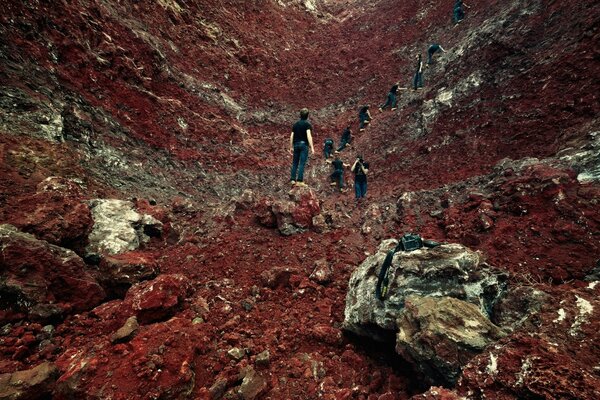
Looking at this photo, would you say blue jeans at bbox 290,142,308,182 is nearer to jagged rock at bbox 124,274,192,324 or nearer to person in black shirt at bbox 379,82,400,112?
jagged rock at bbox 124,274,192,324

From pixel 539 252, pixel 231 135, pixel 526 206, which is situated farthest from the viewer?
pixel 231 135

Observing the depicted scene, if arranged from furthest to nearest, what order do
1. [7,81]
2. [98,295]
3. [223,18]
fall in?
[223,18], [7,81], [98,295]

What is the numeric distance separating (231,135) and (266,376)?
12.5 metres

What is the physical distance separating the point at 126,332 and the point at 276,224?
4.64 meters

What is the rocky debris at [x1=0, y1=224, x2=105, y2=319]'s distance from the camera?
12.3 feet

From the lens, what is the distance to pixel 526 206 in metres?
6.23

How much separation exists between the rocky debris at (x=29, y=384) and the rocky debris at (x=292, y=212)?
513cm

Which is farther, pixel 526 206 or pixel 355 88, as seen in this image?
pixel 355 88

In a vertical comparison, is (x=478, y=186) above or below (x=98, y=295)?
above

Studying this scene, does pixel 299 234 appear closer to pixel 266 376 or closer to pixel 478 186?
pixel 266 376

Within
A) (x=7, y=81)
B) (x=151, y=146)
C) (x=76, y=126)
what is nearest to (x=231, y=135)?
(x=151, y=146)

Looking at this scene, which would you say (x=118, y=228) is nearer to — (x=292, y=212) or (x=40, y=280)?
(x=40, y=280)

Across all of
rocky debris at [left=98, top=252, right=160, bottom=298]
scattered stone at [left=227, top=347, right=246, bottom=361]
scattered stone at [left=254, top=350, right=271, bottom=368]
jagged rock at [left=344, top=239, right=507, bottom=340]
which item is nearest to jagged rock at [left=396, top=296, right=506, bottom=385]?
jagged rock at [left=344, top=239, right=507, bottom=340]

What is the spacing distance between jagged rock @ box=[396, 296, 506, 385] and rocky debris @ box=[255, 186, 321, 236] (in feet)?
13.9
